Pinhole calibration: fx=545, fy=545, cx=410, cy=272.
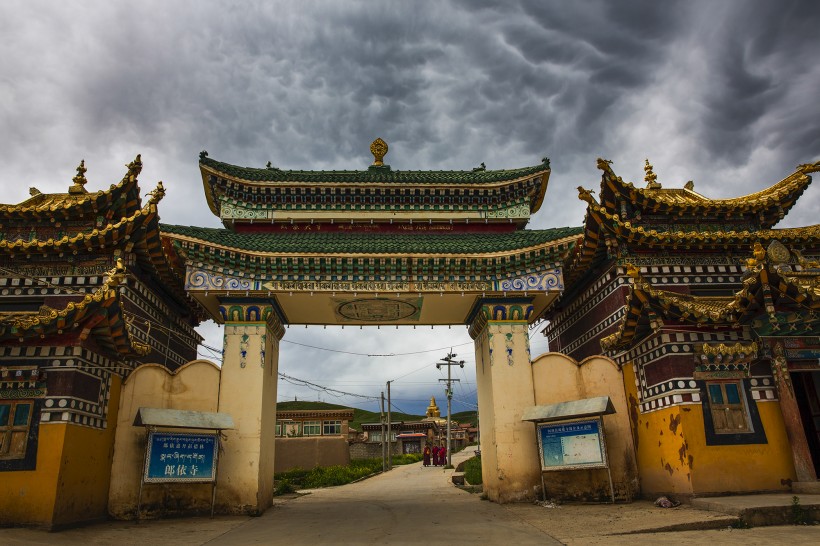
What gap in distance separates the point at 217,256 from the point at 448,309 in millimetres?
7500

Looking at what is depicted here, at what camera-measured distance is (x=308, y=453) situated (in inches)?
1613

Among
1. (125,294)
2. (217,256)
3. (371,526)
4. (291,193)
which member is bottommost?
(371,526)

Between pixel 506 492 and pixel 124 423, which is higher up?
pixel 124 423

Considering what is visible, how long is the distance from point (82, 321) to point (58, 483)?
11.1 ft

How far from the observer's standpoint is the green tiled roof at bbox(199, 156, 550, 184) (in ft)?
61.4

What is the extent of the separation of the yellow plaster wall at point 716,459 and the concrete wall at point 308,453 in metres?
31.5

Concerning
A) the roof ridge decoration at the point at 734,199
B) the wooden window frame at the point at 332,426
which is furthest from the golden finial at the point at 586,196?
the wooden window frame at the point at 332,426

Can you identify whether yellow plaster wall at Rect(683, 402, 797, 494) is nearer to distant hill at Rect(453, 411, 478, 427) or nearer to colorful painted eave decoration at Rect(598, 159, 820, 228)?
colorful painted eave decoration at Rect(598, 159, 820, 228)

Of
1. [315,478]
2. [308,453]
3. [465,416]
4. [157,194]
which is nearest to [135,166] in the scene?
[157,194]

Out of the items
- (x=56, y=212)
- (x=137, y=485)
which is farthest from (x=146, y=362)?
(x=56, y=212)

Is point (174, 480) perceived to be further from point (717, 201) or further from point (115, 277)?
point (717, 201)

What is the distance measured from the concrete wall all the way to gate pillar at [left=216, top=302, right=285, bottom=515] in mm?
25187

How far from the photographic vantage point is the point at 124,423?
14.0m

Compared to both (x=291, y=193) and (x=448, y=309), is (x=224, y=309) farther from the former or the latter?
(x=448, y=309)
